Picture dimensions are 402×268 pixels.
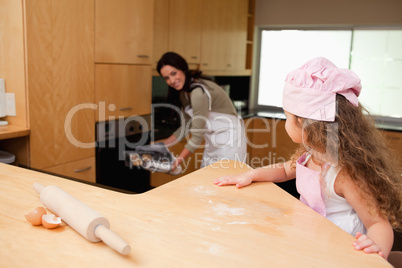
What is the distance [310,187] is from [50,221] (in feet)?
2.65

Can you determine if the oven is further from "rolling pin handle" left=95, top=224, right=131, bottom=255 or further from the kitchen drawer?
"rolling pin handle" left=95, top=224, right=131, bottom=255

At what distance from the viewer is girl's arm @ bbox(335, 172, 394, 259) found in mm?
1012

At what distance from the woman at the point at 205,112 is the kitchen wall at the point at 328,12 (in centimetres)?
209

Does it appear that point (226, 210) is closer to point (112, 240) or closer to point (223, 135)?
point (112, 240)

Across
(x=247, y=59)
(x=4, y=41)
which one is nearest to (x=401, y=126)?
(x=247, y=59)

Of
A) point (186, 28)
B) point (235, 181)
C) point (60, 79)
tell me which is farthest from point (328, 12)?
point (235, 181)

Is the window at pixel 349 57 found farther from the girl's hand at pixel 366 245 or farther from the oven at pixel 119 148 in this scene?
the girl's hand at pixel 366 245

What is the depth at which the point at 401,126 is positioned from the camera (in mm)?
3713

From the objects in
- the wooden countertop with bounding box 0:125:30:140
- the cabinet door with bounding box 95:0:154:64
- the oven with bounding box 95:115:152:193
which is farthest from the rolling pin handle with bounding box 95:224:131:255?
the cabinet door with bounding box 95:0:154:64

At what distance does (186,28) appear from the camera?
126 inches

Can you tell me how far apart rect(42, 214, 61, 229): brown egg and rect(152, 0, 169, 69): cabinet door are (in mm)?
2140

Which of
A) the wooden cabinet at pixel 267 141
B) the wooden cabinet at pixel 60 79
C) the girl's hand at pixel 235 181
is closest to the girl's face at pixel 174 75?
the wooden cabinet at pixel 60 79

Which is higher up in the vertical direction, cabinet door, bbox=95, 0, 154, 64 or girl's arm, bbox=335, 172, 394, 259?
cabinet door, bbox=95, 0, 154, 64

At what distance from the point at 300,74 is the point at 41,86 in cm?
141
